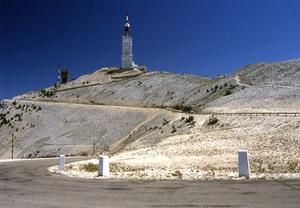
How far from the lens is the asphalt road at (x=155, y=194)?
1038 cm

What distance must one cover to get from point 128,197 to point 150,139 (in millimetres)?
33290

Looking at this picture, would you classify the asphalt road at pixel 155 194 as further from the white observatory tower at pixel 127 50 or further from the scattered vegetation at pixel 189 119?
the white observatory tower at pixel 127 50

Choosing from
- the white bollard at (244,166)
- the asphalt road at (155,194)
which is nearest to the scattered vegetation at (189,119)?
the white bollard at (244,166)

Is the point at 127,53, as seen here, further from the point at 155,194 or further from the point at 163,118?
the point at 155,194

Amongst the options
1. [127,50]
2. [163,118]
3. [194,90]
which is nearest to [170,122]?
[163,118]

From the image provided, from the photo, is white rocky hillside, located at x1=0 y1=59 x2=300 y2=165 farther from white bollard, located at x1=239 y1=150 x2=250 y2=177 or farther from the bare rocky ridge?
white bollard, located at x1=239 y1=150 x2=250 y2=177

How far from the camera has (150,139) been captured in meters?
44.8

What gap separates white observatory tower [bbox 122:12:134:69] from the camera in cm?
12962

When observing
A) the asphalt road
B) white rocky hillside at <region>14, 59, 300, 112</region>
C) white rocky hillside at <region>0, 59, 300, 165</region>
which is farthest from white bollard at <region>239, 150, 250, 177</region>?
white rocky hillside at <region>14, 59, 300, 112</region>

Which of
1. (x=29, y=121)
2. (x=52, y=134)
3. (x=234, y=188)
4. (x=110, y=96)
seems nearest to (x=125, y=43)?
(x=110, y=96)

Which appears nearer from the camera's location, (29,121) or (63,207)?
(63,207)

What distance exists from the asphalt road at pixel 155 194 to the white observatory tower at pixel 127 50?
118007 millimetres

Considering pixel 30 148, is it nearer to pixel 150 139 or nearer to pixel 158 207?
pixel 150 139

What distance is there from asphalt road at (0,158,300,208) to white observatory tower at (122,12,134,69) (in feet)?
387
